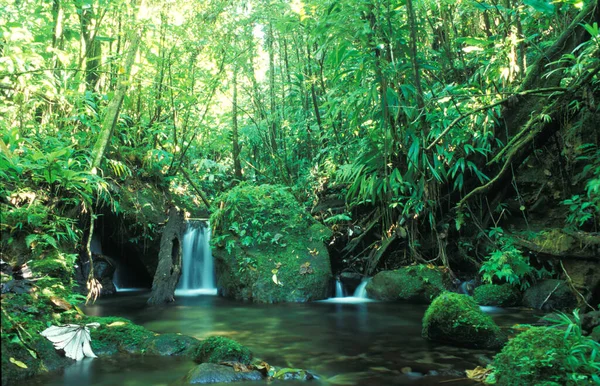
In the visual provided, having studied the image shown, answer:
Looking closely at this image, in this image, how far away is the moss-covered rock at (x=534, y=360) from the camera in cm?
293

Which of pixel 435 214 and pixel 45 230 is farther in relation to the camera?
pixel 435 214

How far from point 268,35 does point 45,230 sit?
9390mm

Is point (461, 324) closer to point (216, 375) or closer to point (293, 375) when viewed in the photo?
point (293, 375)

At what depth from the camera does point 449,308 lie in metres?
4.68

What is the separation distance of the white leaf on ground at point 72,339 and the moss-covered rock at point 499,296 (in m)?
5.23

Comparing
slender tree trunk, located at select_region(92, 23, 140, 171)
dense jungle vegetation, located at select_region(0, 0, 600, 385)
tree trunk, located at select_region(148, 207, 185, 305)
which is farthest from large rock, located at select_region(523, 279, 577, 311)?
slender tree trunk, located at select_region(92, 23, 140, 171)

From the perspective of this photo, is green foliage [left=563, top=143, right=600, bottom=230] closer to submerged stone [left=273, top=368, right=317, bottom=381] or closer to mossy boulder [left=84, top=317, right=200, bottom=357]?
submerged stone [left=273, top=368, right=317, bottom=381]

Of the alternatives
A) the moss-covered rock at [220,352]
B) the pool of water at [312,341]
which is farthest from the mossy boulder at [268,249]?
the moss-covered rock at [220,352]

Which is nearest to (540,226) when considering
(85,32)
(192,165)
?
(85,32)

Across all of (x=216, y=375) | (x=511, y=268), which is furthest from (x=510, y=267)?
(x=216, y=375)

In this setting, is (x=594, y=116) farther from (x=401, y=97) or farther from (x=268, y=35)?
(x=268, y=35)

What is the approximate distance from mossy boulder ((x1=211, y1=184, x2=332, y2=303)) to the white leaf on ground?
12.7ft

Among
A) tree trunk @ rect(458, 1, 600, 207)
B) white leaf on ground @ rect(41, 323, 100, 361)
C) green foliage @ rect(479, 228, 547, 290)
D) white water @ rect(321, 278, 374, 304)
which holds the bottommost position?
white water @ rect(321, 278, 374, 304)

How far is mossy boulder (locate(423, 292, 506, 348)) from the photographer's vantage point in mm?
4496
